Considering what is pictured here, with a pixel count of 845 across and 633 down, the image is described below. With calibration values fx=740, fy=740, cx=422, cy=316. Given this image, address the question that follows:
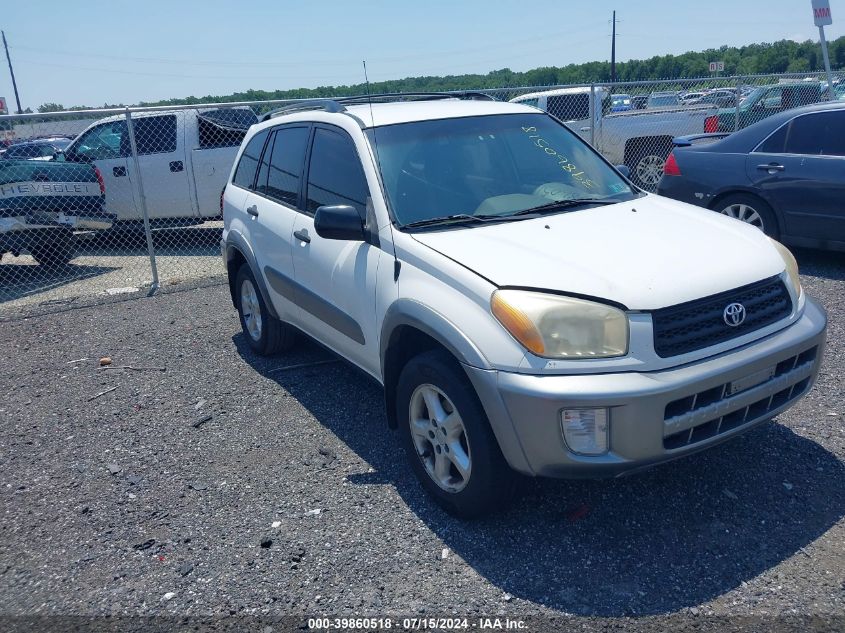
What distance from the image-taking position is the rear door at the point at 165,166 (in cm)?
1081

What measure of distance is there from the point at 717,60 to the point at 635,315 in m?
28.6

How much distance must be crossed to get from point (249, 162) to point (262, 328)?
1.31m

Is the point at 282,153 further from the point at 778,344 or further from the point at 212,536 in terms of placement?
the point at 778,344

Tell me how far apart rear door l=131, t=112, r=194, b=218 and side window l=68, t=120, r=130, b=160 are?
0.35 metres

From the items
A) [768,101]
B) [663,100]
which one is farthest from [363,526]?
[768,101]

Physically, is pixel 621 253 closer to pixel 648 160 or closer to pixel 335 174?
pixel 335 174

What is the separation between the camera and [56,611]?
10.2ft

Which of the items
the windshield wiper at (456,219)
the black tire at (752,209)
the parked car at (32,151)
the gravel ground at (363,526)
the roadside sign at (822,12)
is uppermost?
the roadside sign at (822,12)

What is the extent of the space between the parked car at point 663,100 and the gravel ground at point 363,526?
8418mm

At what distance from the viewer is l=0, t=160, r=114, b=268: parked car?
8859mm

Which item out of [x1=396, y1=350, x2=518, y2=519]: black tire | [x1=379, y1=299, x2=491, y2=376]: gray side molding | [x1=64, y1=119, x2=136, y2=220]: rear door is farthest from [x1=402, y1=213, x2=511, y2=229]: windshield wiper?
[x1=64, y1=119, x2=136, y2=220]: rear door

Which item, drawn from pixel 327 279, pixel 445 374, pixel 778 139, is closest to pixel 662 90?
pixel 778 139

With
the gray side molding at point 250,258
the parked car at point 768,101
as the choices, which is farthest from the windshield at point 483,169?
the parked car at point 768,101

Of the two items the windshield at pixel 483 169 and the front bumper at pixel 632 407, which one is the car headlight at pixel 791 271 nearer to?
A: the front bumper at pixel 632 407
